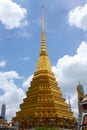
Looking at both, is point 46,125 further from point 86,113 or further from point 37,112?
point 86,113

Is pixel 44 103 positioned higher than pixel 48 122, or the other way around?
pixel 44 103

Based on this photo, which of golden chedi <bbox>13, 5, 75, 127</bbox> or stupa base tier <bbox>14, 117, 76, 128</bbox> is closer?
stupa base tier <bbox>14, 117, 76, 128</bbox>

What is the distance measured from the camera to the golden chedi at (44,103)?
59.1m

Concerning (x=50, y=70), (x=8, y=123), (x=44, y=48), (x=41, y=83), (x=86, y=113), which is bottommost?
(x=86, y=113)

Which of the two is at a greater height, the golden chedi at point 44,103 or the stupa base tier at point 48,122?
the golden chedi at point 44,103

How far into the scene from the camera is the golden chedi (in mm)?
59125

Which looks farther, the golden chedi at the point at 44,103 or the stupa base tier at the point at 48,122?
the golden chedi at the point at 44,103

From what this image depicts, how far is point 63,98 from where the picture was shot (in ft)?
219

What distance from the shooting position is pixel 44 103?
202ft

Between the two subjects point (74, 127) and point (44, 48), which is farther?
point (44, 48)

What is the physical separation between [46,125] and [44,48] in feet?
75.4

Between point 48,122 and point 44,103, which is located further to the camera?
point 44,103

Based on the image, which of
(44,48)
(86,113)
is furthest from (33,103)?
(86,113)

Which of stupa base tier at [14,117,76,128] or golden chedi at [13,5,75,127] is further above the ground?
golden chedi at [13,5,75,127]
